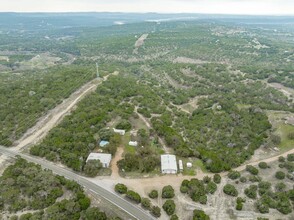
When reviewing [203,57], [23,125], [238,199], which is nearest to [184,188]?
[238,199]

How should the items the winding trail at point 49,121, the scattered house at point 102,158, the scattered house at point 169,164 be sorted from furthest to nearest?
the winding trail at point 49,121, the scattered house at point 102,158, the scattered house at point 169,164

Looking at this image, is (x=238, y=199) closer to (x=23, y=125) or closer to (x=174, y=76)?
(x=23, y=125)

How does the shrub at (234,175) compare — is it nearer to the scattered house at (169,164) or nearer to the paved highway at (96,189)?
the scattered house at (169,164)

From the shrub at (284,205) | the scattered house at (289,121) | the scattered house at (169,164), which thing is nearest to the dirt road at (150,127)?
the scattered house at (169,164)

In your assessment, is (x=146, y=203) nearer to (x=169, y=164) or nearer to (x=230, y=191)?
(x=169, y=164)

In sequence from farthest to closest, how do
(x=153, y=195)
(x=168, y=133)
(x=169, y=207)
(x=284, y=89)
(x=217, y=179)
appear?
(x=284, y=89) → (x=168, y=133) → (x=217, y=179) → (x=153, y=195) → (x=169, y=207)

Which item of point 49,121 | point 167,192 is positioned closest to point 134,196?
point 167,192
